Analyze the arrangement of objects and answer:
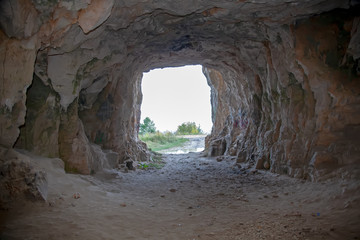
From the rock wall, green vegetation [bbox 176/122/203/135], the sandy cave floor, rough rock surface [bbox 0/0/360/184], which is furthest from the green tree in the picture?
the sandy cave floor

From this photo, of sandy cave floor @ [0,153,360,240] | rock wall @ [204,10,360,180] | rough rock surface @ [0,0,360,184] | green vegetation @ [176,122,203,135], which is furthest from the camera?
green vegetation @ [176,122,203,135]

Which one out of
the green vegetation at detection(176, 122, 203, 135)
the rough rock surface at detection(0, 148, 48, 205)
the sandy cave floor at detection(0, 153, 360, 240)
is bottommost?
the sandy cave floor at detection(0, 153, 360, 240)

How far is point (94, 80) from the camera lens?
837 centimetres

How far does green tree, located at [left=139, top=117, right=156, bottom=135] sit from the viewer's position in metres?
33.8

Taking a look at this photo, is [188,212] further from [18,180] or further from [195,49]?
[195,49]

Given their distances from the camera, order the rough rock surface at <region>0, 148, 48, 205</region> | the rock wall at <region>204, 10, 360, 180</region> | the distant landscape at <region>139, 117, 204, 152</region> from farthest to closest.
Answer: the distant landscape at <region>139, 117, 204, 152</region>, the rock wall at <region>204, 10, 360, 180</region>, the rough rock surface at <region>0, 148, 48, 205</region>

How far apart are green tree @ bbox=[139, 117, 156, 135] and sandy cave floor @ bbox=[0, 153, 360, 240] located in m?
26.9

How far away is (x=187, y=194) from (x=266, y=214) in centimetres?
219

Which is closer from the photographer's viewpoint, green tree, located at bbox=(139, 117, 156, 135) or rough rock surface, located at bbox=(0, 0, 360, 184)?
rough rock surface, located at bbox=(0, 0, 360, 184)

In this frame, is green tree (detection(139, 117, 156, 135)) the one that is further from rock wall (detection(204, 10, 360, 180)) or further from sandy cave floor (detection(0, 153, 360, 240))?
sandy cave floor (detection(0, 153, 360, 240))

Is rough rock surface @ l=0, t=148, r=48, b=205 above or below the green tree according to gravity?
below

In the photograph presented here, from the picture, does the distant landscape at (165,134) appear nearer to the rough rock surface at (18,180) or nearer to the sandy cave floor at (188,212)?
the sandy cave floor at (188,212)

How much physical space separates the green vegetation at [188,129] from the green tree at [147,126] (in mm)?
3701

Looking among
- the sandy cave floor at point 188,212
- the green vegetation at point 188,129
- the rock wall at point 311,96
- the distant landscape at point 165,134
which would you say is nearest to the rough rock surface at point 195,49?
the rock wall at point 311,96
